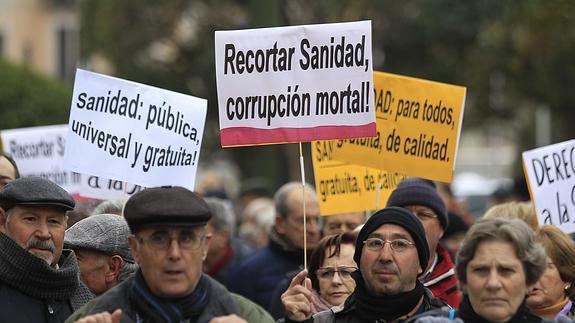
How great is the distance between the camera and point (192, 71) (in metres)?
36.6

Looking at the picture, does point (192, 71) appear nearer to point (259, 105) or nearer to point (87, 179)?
Result: point (87, 179)

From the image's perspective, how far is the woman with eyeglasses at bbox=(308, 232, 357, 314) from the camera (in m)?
7.98

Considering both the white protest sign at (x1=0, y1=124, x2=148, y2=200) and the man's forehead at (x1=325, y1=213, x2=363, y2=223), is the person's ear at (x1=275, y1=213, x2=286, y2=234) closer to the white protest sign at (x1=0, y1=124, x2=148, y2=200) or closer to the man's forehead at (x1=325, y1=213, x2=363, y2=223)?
the man's forehead at (x1=325, y1=213, x2=363, y2=223)

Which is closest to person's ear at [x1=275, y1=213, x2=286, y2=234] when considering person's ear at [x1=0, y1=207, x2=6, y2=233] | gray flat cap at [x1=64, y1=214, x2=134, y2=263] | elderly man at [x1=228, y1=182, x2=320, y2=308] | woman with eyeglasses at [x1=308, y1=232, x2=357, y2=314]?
elderly man at [x1=228, y1=182, x2=320, y2=308]

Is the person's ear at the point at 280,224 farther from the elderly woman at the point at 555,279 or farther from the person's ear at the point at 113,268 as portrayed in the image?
the elderly woman at the point at 555,279

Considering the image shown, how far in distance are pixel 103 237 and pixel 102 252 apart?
8cm

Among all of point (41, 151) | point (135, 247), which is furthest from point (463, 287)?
point (41, 151)

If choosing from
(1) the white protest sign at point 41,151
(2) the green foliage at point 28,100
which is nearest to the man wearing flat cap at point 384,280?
(1) the white protest sign at point 41,151

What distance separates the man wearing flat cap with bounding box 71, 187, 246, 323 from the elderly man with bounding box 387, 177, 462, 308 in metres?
2.41

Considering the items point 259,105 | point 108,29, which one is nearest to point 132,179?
point 259,105

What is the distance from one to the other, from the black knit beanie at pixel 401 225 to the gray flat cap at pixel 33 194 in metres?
1.40

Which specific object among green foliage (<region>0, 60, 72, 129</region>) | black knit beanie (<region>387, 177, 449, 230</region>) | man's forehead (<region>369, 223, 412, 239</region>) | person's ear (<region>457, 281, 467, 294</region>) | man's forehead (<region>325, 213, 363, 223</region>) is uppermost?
green foliage (<region>0, 60, 72, 129</region>)

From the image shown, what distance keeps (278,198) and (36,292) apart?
13.4 ft

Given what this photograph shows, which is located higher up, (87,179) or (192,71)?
(192,71)
